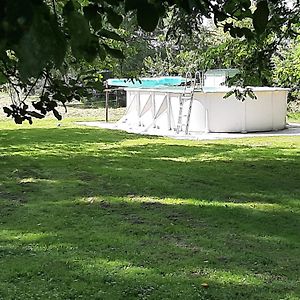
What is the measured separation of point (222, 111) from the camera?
15.3 metres

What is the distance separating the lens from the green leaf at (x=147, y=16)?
904mm

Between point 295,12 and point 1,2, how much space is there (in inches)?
269

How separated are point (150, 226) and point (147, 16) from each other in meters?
4.53

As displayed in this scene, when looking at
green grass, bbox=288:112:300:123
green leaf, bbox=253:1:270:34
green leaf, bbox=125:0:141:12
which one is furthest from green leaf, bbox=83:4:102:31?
green grass, bbox=288:112:300:123

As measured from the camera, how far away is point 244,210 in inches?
239

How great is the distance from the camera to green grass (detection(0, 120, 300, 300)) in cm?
372

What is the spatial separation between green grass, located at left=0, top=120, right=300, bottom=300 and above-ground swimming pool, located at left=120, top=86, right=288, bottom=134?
4454mm

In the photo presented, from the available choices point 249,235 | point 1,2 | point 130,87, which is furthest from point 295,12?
point 130,87

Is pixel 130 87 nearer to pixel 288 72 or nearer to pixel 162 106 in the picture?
pixel 162 106

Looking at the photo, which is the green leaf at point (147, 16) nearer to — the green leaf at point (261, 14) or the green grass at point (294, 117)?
the green leaf at point (261, 14)

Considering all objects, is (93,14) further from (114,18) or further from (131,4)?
(131,4)

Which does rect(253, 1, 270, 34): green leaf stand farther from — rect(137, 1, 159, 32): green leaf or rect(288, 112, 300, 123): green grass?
rect(288, 112, 300, 123): green grass

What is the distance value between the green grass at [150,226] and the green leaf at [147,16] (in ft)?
9.11

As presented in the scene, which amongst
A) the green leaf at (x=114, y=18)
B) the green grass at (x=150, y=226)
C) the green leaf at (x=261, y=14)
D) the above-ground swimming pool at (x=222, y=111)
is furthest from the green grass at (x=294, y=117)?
the green leaf at (x=261, y=14)
